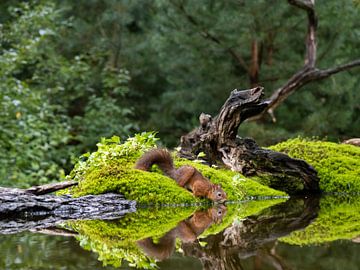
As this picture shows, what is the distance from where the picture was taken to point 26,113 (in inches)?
359

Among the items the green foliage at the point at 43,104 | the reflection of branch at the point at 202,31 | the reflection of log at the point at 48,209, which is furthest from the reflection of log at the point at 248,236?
the reflection of branch at the point at 202,31

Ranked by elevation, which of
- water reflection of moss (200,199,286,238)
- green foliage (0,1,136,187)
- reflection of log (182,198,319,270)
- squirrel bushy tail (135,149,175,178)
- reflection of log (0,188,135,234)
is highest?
green foliage (0,1,136,187)

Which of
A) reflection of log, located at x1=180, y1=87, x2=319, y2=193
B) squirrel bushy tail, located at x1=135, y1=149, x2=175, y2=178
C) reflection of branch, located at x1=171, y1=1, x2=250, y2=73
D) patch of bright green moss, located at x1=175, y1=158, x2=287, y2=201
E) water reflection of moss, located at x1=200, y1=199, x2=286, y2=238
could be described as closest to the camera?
water reflection of moss, located at x1=200, y1=199, x2=286, y2=238

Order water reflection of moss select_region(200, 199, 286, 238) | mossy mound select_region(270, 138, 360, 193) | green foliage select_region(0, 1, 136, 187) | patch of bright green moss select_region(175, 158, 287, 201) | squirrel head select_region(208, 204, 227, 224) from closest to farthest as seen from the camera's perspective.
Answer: water reflection of moss select_region(200, 199, 286, 238), squirrel head select_region(208, 204, 227, 224), patch of bright green moss select_region(175, 158, 287, 201), mossy mound select_region(270, 138, 360, 193), green foliage select_region(0, 1, 136, 187)

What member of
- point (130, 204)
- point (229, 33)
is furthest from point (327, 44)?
point (130, 204)

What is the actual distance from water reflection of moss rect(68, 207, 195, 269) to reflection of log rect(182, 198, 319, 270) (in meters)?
0.23

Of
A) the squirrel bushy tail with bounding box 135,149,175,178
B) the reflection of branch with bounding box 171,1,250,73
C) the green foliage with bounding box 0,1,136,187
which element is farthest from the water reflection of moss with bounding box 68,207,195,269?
the reflection of branch with bounding box 171,1,250,73

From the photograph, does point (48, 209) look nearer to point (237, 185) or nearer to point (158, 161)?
point (158, 161)

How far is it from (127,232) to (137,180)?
4.15ft

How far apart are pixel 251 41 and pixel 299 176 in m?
7.06

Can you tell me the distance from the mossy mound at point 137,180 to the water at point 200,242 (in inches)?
14.0

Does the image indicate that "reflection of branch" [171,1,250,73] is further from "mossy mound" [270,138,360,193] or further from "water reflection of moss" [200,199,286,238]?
"water reflection of moss" [200,199,286,238]

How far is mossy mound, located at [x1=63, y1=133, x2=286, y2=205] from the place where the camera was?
4.18 m

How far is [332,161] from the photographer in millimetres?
5559
